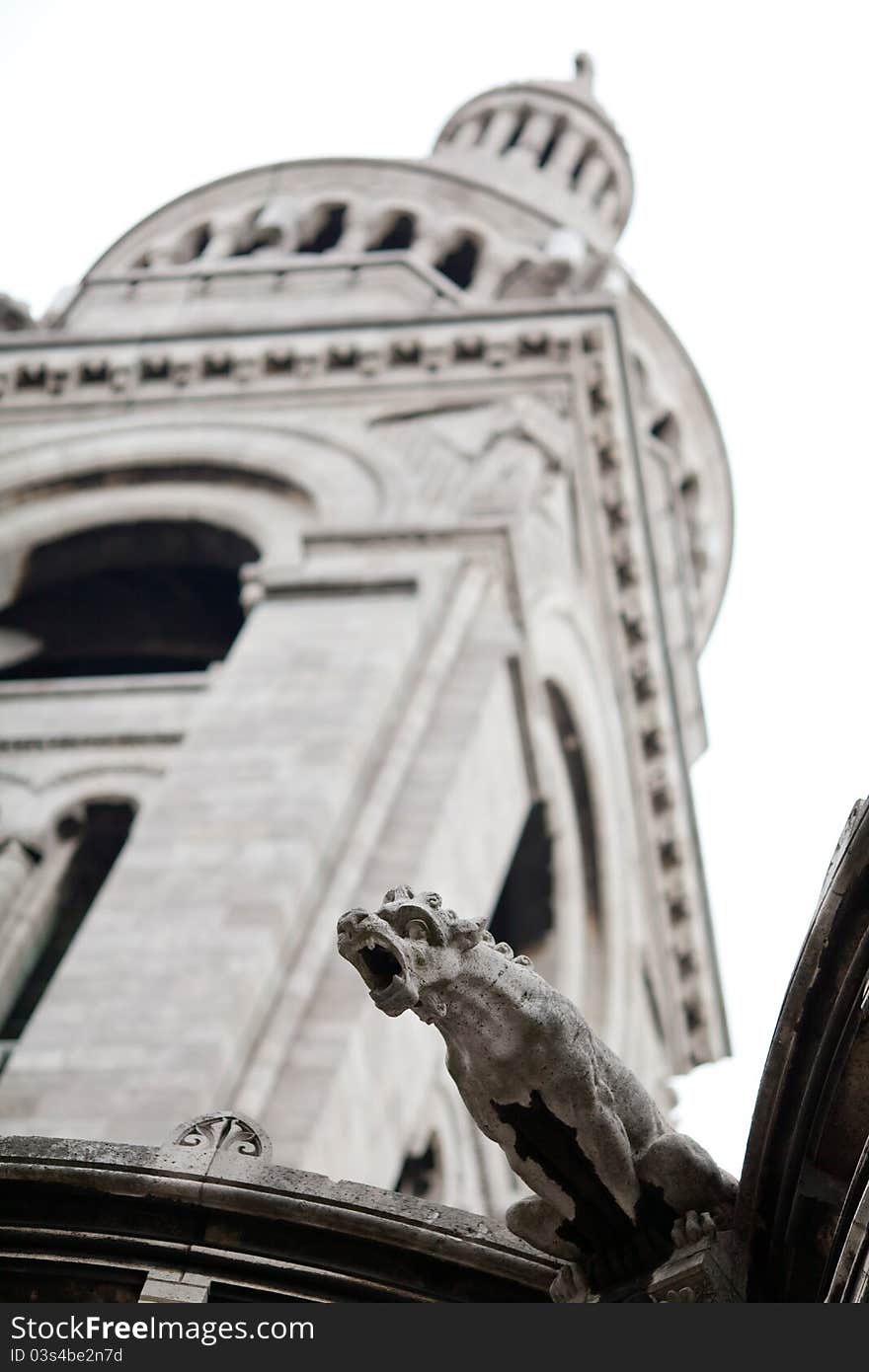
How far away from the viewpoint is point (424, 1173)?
2214 centimetres

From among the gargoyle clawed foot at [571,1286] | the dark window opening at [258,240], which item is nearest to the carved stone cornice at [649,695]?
the dark window opening at [258,240]

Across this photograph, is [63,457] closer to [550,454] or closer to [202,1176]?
[550,454]

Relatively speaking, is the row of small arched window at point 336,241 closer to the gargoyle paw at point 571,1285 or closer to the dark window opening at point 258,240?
the dark window opening at point 258,240

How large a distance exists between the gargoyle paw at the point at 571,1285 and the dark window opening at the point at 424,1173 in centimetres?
1559

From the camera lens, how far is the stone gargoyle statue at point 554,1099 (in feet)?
20.7

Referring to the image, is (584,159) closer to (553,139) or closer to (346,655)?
(553,139)

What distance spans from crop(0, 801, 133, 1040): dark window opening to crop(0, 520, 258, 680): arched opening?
489 cm

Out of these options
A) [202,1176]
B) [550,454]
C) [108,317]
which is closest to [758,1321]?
[202,1176]

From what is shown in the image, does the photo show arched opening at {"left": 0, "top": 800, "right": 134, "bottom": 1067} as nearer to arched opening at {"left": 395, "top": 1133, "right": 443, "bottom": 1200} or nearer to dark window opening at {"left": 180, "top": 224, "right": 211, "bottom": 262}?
arched opening at {"left": 395, "top": 1133, "right": 443, "bottom": 1200}

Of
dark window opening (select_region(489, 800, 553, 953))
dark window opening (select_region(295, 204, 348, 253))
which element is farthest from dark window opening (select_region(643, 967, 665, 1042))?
dark window opening (select_region(295, 204, 348, 253))

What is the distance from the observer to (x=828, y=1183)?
621cm

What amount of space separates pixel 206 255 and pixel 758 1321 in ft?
90.8

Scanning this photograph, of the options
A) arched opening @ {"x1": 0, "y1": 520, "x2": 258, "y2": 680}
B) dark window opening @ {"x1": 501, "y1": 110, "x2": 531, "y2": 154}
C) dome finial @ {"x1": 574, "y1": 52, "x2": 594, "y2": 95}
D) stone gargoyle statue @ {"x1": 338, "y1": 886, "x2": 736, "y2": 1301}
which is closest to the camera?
stone gargoyle statue @ {"x1": 338, "y1": 886, "x2": 736, "y2": 1301}

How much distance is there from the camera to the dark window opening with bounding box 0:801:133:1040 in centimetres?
1748
